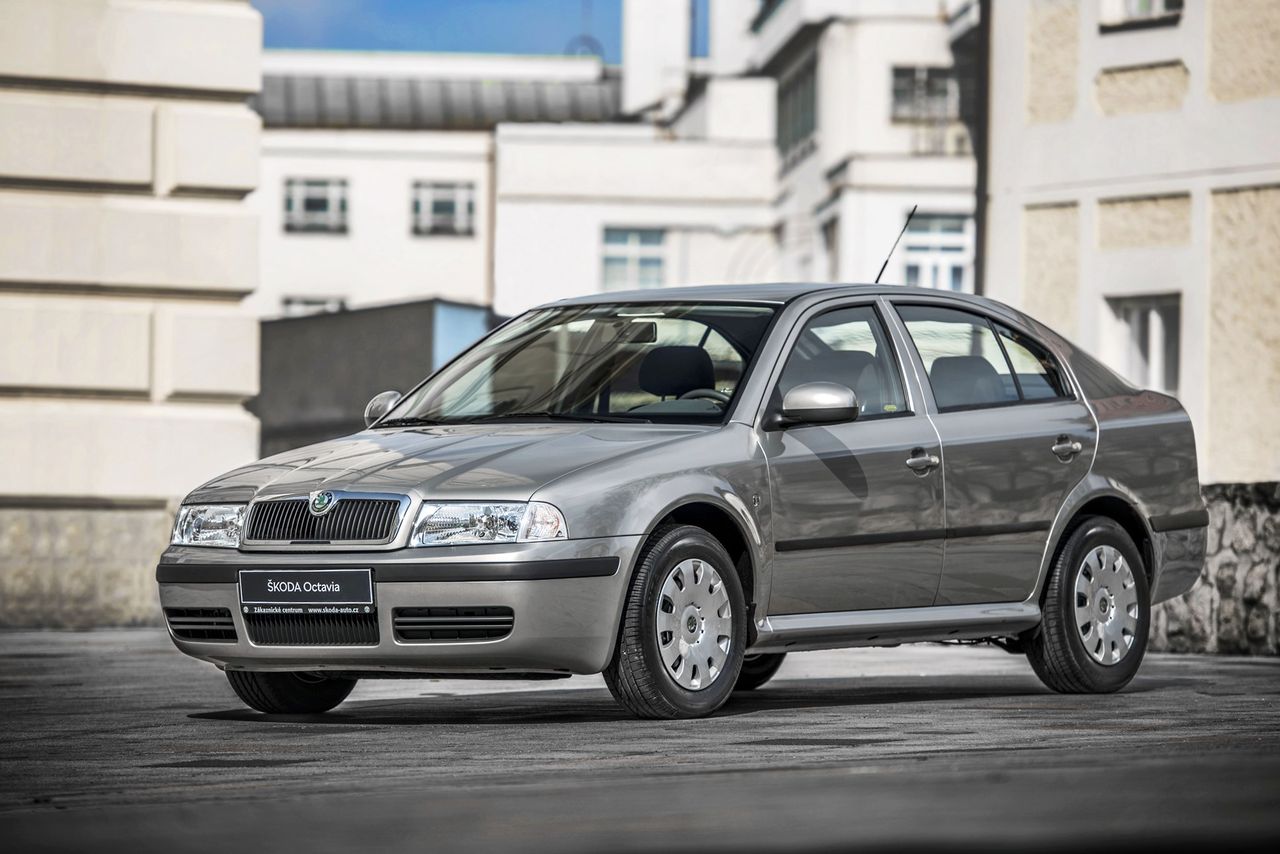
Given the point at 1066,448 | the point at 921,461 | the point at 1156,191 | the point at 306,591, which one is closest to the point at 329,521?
the point at 306,591

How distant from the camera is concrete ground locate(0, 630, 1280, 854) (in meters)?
5.74

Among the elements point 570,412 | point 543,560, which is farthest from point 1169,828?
point 570,412

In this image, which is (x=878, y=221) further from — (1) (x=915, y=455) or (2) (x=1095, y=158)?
(1) (x=915, y=455)

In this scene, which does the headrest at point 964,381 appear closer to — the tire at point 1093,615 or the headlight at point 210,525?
the tire at point 1093,615

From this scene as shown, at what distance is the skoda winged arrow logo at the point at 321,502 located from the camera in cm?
898

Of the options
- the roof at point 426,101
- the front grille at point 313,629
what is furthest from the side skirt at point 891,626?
the roof at point 426,101

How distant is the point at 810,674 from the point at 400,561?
4472 mm

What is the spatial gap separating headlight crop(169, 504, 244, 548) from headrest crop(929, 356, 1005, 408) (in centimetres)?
286

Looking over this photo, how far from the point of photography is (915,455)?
1011 cm

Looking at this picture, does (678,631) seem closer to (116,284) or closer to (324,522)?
(324,522)

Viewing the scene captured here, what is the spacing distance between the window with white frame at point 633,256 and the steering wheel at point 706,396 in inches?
1983

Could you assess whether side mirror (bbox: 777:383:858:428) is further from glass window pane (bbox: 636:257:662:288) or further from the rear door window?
glass window pane (bbox: 636:257:662:288)

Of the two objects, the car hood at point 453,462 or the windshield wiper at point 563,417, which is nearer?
the car hood at point 453,462

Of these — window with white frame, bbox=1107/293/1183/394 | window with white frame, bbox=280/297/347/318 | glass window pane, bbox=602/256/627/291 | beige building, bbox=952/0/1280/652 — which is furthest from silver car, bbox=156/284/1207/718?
window with white frame, bbox=280/297/347/318
